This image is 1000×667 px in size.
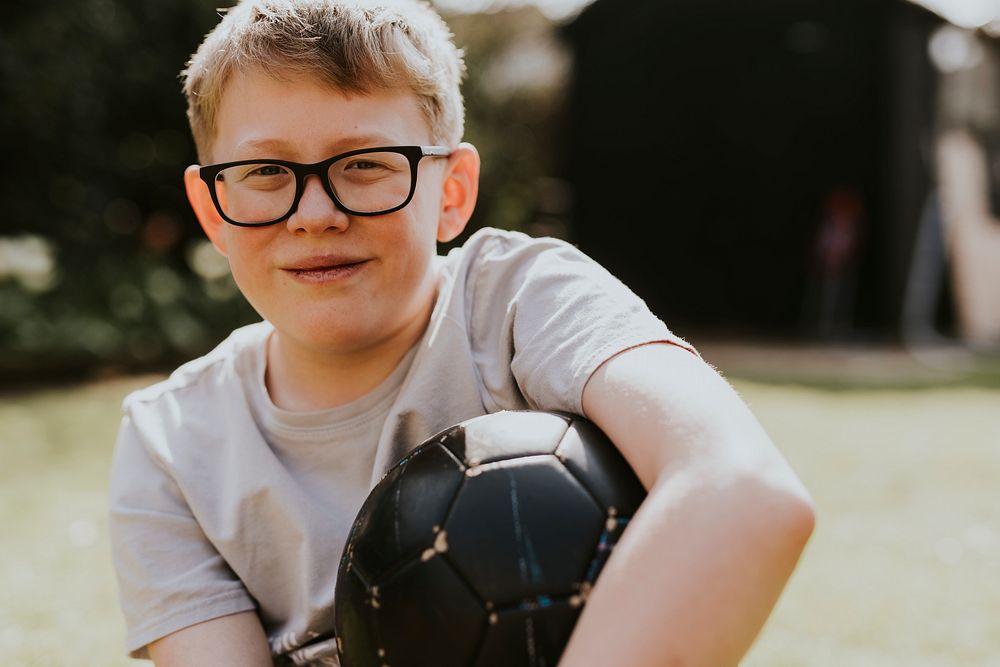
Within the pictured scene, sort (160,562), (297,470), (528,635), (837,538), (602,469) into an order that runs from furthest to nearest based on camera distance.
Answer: (837,538)
(297,470)
(160,562)
(602,469)
(528,635)

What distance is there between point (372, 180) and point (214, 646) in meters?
1.15

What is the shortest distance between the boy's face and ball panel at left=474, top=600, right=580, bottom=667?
0.86m

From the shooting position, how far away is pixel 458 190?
8.49 feet

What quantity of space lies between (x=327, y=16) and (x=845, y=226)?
43.7ft

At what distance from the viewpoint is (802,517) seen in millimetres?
1597

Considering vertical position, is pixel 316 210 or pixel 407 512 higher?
pixel 316 210

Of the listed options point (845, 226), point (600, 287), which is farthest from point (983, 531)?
point (845, 226)

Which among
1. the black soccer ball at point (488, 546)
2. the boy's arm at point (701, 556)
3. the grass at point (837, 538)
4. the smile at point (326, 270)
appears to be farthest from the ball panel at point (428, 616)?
the grass at point (837, 538)

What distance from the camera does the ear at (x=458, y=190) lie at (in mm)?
2521

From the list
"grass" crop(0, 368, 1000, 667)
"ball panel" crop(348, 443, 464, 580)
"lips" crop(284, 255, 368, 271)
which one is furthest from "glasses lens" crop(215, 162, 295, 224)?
"grass" crop(0, 368, 1000, 667)

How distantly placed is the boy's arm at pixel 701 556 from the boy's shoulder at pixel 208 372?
4.67 feet

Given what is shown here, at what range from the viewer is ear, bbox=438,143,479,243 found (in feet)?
8.27

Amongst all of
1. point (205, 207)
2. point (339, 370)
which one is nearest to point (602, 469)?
point (339, 370)

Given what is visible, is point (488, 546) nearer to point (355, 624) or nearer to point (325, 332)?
point (355, 624)
